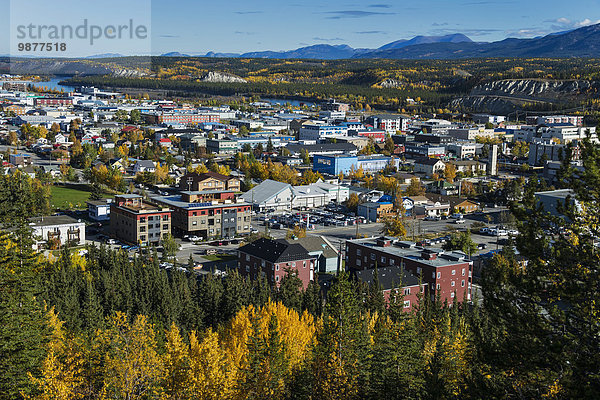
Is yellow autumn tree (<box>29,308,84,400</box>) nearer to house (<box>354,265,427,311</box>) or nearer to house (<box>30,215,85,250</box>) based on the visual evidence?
house (<box>354,265,427,311</box>)

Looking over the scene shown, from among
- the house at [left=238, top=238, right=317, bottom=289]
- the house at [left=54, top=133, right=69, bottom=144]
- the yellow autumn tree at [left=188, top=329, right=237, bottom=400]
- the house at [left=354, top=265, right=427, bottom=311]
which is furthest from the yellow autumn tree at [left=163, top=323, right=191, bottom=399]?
the house at [left=54, top=133, right=69, bottom=144]

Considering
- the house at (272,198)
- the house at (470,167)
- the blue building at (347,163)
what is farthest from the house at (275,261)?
the house at (470,167)

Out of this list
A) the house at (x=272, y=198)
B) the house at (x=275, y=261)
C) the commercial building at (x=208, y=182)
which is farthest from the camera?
the house at (x=272, y=198)

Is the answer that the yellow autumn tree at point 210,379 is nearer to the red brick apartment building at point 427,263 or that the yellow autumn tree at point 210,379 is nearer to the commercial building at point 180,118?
the red brick apartment building at point 427,263

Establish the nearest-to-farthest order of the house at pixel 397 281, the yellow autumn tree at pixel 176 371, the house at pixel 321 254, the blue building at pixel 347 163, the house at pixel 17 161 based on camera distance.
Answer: the yellow autumn tree at pixel 176 371 < the house at pixel 397 281 < the house at pixel 321 254 < the house at pixel 17 161 < the blue building at pixel 347 163

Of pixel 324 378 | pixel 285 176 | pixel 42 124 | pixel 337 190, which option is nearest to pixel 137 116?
pixel 42 124

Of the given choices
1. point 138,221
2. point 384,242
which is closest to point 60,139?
point 138,221
